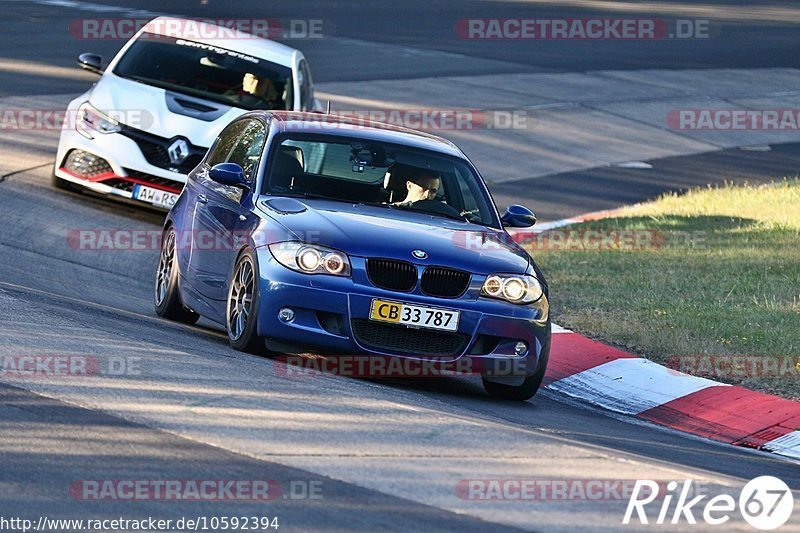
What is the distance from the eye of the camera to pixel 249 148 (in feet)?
34.9

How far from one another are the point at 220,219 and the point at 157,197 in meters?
4.79

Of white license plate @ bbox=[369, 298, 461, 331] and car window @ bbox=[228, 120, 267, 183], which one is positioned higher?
car window @ bbox=[228, 120, 267, 183]

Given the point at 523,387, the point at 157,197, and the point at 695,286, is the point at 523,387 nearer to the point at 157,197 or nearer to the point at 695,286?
the point at 695,286

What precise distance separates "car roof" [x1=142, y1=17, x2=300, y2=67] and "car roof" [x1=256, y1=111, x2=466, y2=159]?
536 cm

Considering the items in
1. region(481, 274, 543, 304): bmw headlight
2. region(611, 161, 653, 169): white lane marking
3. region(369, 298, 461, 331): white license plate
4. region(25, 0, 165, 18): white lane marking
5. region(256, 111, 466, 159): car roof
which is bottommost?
region(611, 161, 653, 169): white lane marking

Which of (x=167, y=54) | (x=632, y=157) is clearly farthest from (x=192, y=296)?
(x=632, y=157)

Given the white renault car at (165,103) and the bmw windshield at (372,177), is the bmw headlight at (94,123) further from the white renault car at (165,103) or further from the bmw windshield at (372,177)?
the bmw windshield at (372,177)

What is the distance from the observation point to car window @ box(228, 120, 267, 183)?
1034 cm

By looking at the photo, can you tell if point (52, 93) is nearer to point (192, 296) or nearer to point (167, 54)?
point (167, 54)
